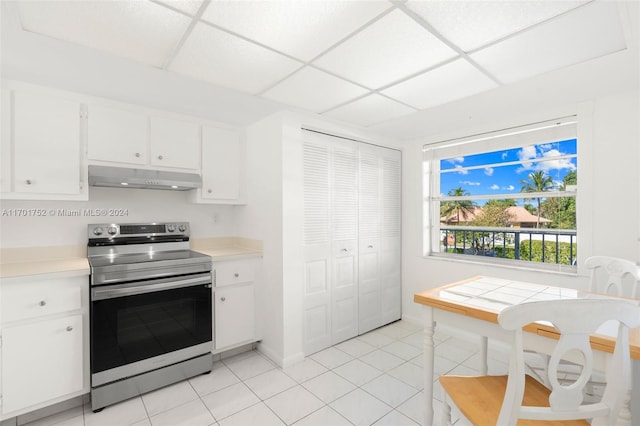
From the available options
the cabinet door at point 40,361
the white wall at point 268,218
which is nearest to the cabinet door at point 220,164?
the white wall at point 268,218

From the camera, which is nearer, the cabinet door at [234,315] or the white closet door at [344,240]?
the cabinet door at [234,315]

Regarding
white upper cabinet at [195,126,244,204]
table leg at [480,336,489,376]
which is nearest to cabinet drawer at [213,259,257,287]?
white upper cabinet at [195,126,244,204]

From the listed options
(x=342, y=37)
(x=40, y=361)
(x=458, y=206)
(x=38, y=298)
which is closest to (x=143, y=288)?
(x=38, y=298)

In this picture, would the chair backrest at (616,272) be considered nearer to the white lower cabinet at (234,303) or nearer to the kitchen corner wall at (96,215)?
the white lower cabinet at (234,303)

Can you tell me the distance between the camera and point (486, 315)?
59.3 inches

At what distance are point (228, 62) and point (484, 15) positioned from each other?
1390 mm

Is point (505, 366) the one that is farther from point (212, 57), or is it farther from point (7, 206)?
point (7, 206)

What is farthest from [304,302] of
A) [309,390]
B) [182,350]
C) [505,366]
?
[505,366]

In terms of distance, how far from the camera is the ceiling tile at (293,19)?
1.36 metres

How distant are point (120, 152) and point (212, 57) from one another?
1269 mm

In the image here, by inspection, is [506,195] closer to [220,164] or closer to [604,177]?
[604,177]

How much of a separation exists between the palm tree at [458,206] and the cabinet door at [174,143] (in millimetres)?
2772

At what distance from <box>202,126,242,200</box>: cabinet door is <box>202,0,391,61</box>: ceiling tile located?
5.01 feet

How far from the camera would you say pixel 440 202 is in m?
3.71
